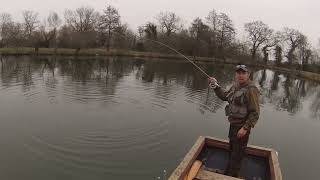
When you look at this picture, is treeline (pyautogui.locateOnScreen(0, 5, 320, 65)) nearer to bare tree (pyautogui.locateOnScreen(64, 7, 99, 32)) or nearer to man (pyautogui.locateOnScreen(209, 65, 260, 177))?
bare tree (pyautogui.locateOnScreen(64, 7, 99, 32))

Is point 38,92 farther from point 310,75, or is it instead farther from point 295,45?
point 295,45

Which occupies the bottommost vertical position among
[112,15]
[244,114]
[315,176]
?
[315,176]

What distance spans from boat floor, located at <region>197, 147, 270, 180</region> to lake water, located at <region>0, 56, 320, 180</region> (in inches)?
63.0

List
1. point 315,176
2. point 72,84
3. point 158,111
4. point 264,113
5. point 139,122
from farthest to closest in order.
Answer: point 72,84
point 264,113
point 158,111
point 139,122
point 315,176

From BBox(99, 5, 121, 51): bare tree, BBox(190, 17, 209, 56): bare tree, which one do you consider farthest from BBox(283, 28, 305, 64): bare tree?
BBox(99, 5, 121, 51): bare tree

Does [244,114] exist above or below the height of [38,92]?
above

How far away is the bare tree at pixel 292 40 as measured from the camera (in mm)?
58875

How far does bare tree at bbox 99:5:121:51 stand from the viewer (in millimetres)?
58406

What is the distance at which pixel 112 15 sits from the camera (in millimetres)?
58625

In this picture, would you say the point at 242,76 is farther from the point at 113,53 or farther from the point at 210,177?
the point at 113,53

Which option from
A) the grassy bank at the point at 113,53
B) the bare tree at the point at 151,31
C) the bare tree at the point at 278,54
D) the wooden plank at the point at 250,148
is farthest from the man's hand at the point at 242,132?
the bare tree at the point at 278,54

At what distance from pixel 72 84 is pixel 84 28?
152ft

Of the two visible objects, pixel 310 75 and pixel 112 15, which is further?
pixel 112 15

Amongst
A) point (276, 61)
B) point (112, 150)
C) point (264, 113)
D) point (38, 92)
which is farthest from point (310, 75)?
point (112, 150)
